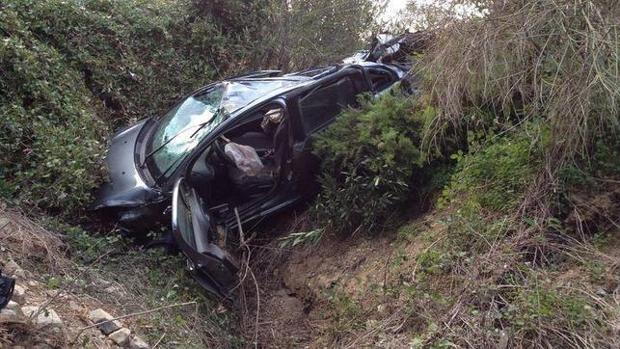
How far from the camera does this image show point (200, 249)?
444 centimetres

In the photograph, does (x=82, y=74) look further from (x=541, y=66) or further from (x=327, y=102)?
(x=541, y=66)

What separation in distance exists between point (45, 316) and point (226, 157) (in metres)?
2.47

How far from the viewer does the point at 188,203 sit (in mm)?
4848

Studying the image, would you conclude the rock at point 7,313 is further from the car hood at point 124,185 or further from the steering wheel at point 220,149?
the steering wheel at point 220,149

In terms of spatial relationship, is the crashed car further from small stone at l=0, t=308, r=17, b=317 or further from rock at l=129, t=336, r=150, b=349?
small stone at l=0, t=308, r=17, b=317

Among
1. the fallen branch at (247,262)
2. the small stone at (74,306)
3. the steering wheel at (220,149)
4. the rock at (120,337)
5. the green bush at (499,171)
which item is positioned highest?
the steering wheel at (220,149)

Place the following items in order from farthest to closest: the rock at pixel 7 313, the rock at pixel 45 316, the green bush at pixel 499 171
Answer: the green bush at pixel 499 171, the rock at pixel 45 316, the rock at pixel 7 313

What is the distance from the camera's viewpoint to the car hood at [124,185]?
5.00m

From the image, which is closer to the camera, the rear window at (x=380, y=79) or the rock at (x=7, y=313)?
the rock at (x=7, y=313)

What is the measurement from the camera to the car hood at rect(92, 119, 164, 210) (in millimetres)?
5000

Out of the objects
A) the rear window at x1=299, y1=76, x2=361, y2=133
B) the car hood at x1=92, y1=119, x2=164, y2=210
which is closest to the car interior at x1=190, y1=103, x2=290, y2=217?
the rear window at x1=299, y1=76, x2=361, y2=133

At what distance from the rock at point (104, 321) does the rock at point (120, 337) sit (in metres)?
0.04

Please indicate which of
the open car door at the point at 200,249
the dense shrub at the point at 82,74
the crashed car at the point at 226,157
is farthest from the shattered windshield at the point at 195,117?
the dense shrub at the point at 82,74

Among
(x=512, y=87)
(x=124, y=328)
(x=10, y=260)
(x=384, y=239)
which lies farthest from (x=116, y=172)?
(x=512, y=87)
